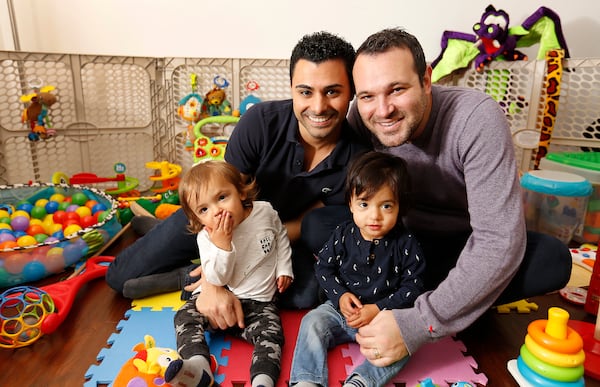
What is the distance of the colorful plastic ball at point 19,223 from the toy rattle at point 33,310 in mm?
521

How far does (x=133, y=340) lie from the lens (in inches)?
48.1

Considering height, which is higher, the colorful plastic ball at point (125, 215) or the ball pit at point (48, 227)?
the ball pit at point (48, 227)

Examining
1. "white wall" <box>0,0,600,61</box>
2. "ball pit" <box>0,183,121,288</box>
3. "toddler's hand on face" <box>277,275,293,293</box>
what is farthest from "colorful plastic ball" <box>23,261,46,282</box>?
"white wall" <box>0,0,600,61</box>

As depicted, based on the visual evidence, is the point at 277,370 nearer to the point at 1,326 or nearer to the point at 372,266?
the point at 372,266

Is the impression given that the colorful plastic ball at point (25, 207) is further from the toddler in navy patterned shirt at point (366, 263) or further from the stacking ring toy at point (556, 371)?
the stacking ring toy at point (556, 371)

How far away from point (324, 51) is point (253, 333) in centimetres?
83

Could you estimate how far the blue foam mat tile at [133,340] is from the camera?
1082 millimetres

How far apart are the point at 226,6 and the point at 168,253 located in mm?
1621

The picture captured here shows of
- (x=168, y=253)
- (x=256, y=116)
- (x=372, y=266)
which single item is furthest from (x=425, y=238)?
(x=168, y=253)

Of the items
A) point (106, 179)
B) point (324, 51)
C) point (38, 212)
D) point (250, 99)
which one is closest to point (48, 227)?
point (38, 212)

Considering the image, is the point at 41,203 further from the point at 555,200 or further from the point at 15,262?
the point at 555,200

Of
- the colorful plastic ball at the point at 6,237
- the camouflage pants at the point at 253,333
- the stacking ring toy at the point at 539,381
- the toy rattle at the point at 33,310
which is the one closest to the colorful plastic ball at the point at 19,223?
the colorful plastic ball at the point at 6,237

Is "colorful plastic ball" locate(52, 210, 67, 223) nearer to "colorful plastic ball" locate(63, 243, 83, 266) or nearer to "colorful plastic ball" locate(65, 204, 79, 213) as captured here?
"colorful plastic ball" locate(65, 204, 79, 213)

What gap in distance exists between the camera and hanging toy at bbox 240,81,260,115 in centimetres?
235
